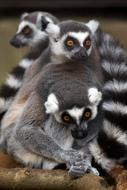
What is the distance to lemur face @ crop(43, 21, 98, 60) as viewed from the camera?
586cm

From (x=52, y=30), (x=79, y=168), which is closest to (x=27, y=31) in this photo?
(x=52, y=30)

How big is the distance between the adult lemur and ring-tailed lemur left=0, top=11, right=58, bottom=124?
1.98 ft

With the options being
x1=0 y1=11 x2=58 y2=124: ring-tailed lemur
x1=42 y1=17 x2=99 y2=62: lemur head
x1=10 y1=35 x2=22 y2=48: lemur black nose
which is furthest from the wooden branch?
x1=10 y1=35 x2=22 y2=48: lemur black nose

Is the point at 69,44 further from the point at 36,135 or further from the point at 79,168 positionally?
the point at 79,168

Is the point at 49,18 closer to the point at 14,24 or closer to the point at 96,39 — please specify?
the point at 96,39

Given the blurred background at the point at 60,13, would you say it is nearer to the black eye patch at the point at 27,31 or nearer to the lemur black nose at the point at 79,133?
the black eye patch at the point at 27,31

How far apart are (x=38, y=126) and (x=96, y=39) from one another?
118 cm

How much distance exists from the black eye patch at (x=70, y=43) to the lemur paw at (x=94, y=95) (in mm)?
670

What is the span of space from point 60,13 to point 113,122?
4615 mm

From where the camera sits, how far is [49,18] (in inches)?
267

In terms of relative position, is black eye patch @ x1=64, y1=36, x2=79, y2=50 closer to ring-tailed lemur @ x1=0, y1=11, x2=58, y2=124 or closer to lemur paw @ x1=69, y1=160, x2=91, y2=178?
ring-tailed lemur @ x1=0, y1=11, x2=58, y2=124

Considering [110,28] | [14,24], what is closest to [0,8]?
[14,24]

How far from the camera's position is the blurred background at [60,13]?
9.47 metres

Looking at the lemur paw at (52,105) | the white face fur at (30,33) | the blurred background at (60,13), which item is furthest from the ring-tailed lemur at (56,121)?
the blurred background at (60,13)
